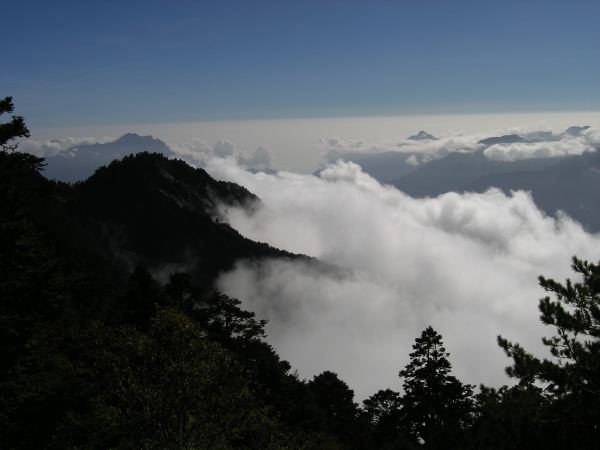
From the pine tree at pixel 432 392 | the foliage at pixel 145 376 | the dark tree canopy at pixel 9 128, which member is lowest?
the pine tree at pixel 432 392

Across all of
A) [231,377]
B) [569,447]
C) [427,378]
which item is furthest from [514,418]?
[427,378]

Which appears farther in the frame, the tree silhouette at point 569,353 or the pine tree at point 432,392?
the pine tree at point 432,392

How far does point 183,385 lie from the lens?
1628cm

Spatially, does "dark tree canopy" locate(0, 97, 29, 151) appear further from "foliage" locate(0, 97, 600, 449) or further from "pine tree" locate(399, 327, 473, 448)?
"pine tree" locate(399, 327, 473, 448)

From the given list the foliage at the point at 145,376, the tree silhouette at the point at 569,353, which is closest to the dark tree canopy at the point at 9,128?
the foliage at the point at 145,376

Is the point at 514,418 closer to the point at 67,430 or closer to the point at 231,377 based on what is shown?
the point at 231,377

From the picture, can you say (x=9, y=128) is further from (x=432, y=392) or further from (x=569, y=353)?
(x=432, y=392)

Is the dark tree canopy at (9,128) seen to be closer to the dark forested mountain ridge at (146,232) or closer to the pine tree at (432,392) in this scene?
the pine tree at (432,392)

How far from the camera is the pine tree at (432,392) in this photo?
1629 inches

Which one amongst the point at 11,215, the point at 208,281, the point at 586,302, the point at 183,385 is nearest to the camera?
the point at 11,215

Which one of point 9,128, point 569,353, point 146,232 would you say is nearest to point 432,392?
point 569,353

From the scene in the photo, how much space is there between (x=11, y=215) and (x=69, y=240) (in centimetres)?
9613

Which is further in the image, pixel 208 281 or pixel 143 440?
pixel 208 281

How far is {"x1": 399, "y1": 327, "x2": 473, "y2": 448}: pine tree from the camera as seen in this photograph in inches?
1629
